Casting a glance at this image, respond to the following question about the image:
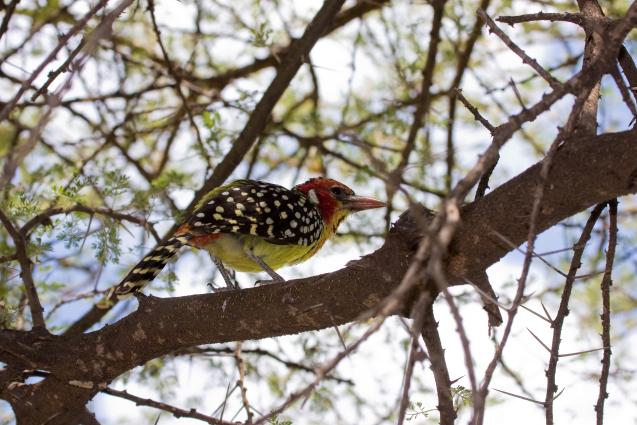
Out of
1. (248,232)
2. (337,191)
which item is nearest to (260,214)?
(248,232)

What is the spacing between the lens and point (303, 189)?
510cm

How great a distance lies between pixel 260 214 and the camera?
12.9 feet

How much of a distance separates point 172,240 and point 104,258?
1.22 ft

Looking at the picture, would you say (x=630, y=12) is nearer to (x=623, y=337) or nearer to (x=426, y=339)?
(x=426, y=339)

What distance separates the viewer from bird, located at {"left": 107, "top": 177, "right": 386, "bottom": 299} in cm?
366

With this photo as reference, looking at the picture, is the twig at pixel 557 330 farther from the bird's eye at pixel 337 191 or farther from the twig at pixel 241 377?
the bird's eye at pixel 337 191

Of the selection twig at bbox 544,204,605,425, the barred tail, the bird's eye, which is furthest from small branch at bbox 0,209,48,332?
twig at bbox 544,204,605,425

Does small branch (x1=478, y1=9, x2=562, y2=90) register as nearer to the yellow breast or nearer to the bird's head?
the yellow breast

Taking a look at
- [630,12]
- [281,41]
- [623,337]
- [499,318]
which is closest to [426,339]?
[499,318]

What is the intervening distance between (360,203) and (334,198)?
0.66 ft

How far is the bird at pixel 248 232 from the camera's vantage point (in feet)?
12.0

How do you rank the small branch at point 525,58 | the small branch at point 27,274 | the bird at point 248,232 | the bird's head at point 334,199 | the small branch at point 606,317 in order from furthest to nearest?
the bird's head at point 334,199 < the bird at point 248,232 < the small branch at point 27,274 < the small branch at point 606,317 < the small branch at point 525,58

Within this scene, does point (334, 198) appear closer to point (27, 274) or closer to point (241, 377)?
point (241, 377)

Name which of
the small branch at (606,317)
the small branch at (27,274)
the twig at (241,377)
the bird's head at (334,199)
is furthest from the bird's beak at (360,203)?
the small branch at (606,317)
